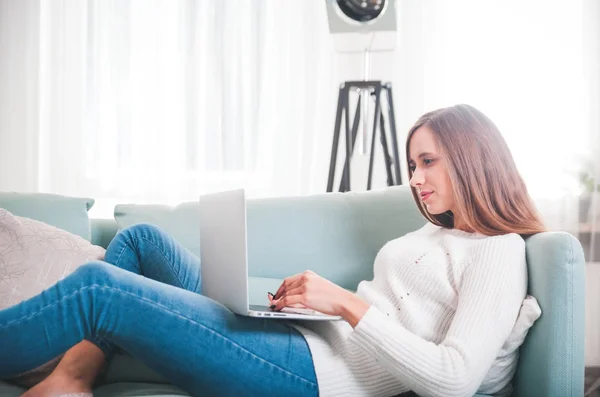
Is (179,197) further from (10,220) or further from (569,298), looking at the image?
(569,298)

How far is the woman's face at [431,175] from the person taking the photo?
4.80 feet

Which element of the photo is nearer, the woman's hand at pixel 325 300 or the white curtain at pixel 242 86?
the woman's hand at pixel 325 300

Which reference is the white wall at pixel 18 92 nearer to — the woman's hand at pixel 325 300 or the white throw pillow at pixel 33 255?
the white throw pillow at pixel 33 255

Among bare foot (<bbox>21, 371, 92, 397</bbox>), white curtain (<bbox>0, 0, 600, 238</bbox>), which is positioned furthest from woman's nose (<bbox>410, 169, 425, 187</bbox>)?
white curtain (<bbox>0, 0, 600, 238</bbox>)

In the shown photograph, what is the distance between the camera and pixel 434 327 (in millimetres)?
1294

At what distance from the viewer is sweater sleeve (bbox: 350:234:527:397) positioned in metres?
1.11

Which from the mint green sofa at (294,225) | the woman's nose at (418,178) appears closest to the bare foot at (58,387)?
the mint green sofa at (294,225)

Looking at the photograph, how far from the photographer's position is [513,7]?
3.05 m

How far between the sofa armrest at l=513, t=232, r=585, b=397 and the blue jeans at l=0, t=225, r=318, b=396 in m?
0.46

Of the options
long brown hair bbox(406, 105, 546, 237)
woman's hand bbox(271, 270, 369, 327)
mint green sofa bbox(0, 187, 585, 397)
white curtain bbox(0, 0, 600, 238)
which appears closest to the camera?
woman's hand bbox(271, 270, 369, 327)

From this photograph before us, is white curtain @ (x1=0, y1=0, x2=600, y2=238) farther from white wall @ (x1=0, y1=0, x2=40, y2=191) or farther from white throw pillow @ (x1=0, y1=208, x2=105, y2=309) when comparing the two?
white throw pillow @ (x1=0, y1=208, x2=105, y2=309)

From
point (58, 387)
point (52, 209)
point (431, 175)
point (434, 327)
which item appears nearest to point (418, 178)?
point (431, 175)

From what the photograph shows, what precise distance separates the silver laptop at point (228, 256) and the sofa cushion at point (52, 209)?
0.67 metres

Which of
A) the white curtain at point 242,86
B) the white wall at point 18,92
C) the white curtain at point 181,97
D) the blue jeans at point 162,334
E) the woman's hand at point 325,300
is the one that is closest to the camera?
the blue jeans at point 162,334
